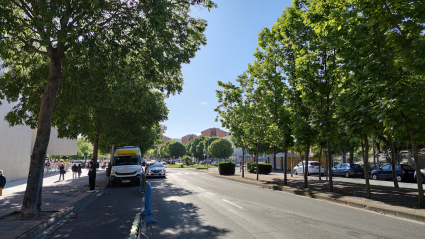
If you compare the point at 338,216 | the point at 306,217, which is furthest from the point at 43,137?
the point at 338,216

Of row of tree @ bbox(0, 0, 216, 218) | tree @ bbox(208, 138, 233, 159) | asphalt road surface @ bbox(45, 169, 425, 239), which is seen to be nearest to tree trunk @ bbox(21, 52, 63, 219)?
row of tree @ bbox(0, 0, 216, 218)

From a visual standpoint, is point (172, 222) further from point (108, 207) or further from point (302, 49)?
point (302, 49)

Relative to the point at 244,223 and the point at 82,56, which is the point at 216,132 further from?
the point at 244,223

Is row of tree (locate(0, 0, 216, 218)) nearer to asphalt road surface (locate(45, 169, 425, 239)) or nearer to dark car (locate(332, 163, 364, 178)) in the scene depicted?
asphalt road surface (locate(45, 169, 425, 239))

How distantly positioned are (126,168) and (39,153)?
391 inches

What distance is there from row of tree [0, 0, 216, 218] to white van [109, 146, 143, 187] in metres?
3.86

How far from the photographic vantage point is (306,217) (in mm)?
7449

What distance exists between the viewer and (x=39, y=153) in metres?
7.97

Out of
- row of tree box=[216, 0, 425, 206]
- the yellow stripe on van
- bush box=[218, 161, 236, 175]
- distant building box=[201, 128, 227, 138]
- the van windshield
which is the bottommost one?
bush box=[218, 161, 236, 175]

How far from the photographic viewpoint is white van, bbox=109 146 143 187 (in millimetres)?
17438

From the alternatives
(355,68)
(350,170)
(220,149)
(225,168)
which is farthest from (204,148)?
(355,68)

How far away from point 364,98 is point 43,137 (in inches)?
423

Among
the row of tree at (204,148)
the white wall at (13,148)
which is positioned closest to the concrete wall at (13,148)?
the white wall at (13,148)

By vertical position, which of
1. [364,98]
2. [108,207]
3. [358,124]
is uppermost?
[364,98]
